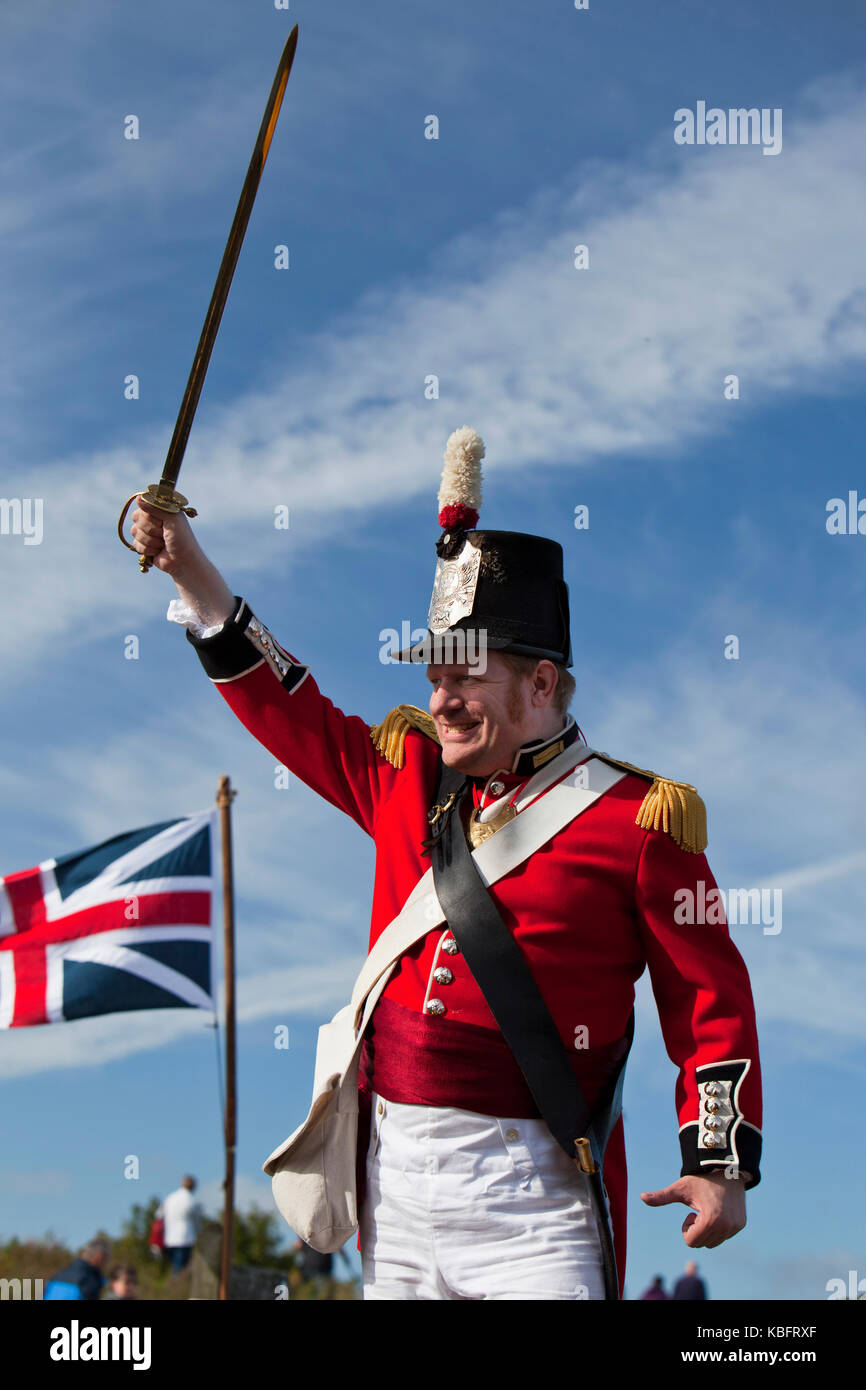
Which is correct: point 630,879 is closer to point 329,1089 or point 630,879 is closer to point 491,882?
point 491,882

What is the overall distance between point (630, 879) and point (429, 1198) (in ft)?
3.77

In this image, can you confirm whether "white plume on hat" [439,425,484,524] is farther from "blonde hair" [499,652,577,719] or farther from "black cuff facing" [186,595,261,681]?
"black cuff facing" [186,595,261,681]

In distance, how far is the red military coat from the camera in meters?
4.47

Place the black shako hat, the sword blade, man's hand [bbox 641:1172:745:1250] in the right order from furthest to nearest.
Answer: the black shako hat, the sword blade, man's hand [bbox 641:1172:745:1250]

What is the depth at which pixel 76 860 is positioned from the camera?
42.0ft

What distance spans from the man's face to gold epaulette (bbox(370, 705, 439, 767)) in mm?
310

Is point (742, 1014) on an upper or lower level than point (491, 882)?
lower

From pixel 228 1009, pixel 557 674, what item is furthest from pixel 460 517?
pixel 228 1009

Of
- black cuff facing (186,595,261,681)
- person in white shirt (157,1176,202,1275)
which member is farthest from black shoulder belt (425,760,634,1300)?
person in white shirt (157,1176,202,1275)

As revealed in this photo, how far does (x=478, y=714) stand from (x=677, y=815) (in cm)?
72

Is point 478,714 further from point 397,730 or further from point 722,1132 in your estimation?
point 722,1132

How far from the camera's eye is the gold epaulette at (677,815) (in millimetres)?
4676
